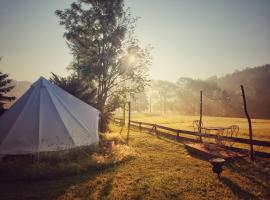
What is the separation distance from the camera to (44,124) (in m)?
11.2

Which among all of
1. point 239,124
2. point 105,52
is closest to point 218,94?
point 239,124

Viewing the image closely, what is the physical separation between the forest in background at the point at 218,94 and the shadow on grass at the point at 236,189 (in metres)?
45.4

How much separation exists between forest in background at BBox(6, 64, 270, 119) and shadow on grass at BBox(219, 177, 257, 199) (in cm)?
4538

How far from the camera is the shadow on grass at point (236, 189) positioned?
263 inches

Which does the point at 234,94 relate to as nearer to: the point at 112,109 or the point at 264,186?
the point at 112,109

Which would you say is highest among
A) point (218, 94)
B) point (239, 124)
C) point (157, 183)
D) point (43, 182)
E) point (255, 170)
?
point (218, 94)

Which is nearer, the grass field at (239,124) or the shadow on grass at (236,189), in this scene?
the shadow on grass at (236,189)

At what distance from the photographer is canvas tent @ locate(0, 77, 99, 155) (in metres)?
10.4

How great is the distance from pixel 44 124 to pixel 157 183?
22.5 feet

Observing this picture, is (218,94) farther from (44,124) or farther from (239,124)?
(44,124)

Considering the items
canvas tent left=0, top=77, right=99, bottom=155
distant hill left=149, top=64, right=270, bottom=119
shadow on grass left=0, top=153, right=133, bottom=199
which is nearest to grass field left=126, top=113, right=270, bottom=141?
distant hill left=149, top=64, right=270, bottom=119

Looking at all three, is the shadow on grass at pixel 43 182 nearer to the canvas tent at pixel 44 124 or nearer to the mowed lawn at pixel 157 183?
the mowed lawn at pixel 157 183

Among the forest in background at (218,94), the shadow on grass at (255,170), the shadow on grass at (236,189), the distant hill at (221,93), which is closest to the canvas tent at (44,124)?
the shadow on grass at (236,189)

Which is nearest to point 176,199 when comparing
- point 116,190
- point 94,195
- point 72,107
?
point 116,190
